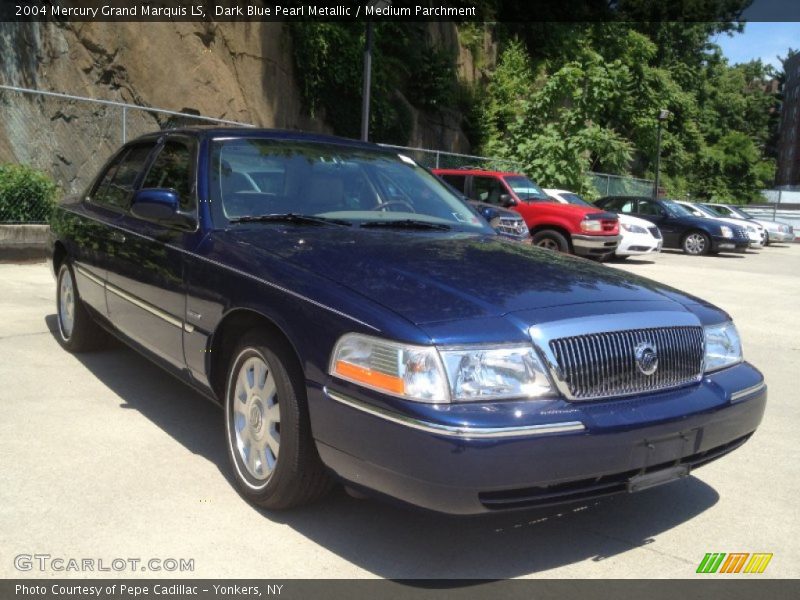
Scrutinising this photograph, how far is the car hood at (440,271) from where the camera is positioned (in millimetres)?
3047

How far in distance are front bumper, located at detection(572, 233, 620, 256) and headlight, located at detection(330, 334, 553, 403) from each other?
13.1m

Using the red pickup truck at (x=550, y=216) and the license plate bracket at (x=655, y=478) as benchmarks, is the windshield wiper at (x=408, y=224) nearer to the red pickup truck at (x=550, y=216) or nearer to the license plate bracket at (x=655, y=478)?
the license plate bracket at (x=655, y=478)

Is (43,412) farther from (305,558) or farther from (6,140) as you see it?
(6,140)

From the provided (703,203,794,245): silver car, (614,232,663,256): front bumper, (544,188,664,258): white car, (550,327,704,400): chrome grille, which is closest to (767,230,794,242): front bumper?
(703,203,794,245): silver car

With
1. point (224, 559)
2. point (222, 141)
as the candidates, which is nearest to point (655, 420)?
point (224, 559)

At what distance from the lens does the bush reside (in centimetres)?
1088

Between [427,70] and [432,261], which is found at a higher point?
[427,70]

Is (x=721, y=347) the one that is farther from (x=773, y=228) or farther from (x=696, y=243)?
(x=773, y=228)

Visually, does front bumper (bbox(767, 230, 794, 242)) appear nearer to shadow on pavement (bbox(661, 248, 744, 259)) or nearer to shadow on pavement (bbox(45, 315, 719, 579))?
shadow on pavement (bbox(661, 248, 744, 259))

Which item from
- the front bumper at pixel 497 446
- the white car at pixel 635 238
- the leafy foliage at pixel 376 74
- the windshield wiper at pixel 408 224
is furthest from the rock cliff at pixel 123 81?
the front bumper at pixel 497 446

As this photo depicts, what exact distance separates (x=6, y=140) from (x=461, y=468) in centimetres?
1180

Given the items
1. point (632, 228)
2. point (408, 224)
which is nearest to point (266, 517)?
point (408, 224)

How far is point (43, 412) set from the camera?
468cm

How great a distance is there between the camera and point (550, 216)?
15883 millimetres
